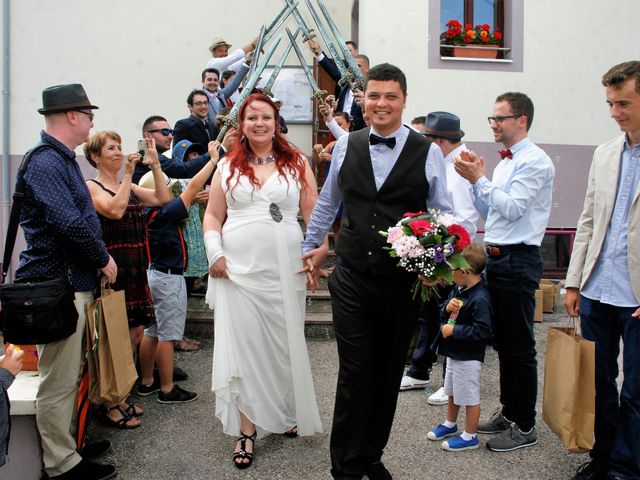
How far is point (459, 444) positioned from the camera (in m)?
3.86

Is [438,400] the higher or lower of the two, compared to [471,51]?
lower

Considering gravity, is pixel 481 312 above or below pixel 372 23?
below

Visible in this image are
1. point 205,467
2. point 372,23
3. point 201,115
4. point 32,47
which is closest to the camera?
point 205,467

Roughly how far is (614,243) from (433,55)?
6369 mm

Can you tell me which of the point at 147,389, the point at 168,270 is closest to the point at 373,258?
the point at 168,270

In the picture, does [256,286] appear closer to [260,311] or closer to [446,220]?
[260,311]

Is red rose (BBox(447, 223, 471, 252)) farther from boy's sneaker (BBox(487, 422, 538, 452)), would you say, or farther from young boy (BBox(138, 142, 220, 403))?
young boy (BBox(138, 142, 220, 403))

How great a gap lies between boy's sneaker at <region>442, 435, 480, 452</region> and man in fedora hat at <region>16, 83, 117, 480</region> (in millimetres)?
2158

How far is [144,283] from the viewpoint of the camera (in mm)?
4574

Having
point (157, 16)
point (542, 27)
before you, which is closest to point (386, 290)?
point (542, 27)

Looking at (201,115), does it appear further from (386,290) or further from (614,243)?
(614,243)

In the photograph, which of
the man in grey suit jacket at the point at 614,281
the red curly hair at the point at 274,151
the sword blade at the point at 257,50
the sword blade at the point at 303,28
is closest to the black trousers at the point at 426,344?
the man in grey suit jacket at the point at 614,281

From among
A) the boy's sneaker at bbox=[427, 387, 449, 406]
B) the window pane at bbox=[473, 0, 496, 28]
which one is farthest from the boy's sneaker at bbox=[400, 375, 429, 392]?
the window pane at bbox=[473, 0, 496, 28]

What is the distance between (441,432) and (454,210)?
175 cm
